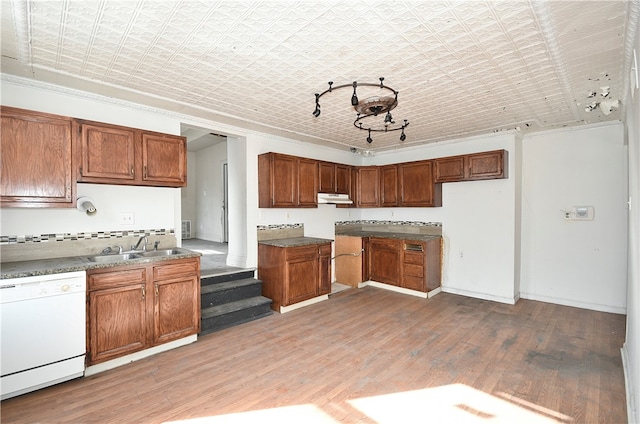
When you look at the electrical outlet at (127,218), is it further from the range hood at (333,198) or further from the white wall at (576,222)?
the white wall at (576,222)

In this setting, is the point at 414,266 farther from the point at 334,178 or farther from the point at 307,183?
the point at 307,183

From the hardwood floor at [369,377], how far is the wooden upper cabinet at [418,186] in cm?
212

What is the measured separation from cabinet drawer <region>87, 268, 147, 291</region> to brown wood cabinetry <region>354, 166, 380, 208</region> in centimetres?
403

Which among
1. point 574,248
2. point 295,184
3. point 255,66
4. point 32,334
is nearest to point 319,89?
point 255,66

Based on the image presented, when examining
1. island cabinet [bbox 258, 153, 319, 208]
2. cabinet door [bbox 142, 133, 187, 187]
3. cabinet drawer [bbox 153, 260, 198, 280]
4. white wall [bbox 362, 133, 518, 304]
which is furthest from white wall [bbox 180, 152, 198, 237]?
white wall [bbox 362, 133, 518, 304]

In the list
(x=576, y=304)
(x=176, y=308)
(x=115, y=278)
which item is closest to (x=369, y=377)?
(x=176, y=308)

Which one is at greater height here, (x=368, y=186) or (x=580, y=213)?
(x=368, y=186)

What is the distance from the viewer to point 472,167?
4.82 meters

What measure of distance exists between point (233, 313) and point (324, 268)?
5.22 ft

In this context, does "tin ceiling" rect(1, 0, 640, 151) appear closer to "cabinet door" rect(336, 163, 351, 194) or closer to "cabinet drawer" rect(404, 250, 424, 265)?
"cabinet door" rect(336, 163, 351, 194)

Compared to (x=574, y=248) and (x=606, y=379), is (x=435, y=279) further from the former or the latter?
(x=606, y=379)

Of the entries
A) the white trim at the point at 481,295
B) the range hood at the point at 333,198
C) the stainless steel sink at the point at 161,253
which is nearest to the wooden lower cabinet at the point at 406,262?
the white trim at the point at 481,295

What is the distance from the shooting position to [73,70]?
2.64m

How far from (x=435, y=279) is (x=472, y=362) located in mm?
2390
